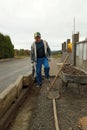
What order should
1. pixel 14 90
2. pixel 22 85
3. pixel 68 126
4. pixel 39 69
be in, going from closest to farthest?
pixel 68 126 < pixel 14 90 < pixel 22 85 < pixel 39 69

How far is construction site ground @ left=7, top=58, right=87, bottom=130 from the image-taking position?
5841mm

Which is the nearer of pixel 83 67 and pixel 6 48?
pixel 83 67

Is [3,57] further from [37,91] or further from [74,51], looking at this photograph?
[37,91]

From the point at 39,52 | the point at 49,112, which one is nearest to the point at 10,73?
the point at 39,52

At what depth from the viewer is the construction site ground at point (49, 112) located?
584 centimetres

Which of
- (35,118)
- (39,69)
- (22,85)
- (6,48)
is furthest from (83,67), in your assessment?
(6,48)

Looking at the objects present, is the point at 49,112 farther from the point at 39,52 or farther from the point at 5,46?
the point at 5,46

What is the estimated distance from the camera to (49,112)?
269 inches

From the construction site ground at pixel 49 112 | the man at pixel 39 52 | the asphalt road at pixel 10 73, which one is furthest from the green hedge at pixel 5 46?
the construction site ground at pixel 49 112

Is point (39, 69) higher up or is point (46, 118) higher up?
point (39, 69)

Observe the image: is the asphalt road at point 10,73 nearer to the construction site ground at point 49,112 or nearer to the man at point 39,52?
the man at point 39,52

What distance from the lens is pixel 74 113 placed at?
662 centimetres

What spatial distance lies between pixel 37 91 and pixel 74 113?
3.55 metres

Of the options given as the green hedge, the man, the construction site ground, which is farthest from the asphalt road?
the green hedge
